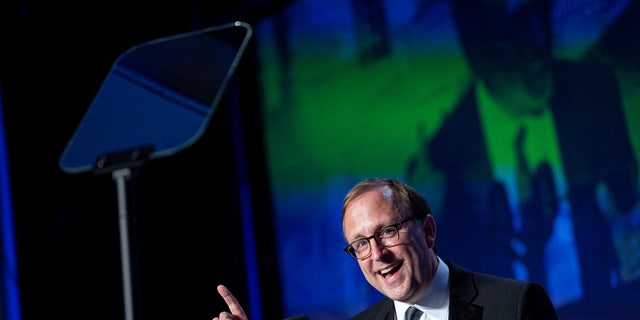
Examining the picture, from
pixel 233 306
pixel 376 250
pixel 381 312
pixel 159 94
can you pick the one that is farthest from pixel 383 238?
pixel 159 94

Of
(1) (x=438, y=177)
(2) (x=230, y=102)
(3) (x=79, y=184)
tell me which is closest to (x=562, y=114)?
(1) (x=438, y=177)

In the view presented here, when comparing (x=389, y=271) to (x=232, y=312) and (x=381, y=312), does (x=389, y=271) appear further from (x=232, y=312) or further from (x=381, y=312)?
(x=232, y=312)

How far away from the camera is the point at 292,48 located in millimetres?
4336

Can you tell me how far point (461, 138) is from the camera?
11.6 ft

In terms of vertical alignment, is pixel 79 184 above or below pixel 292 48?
below

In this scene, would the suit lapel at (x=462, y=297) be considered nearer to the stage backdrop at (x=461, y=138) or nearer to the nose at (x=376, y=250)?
the nose at (x=376, y=250)

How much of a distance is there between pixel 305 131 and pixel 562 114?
1.49 meters

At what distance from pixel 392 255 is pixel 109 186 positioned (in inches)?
96.8

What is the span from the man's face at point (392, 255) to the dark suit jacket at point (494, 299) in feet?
0.27

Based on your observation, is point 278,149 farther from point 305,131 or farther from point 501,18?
point 501,18

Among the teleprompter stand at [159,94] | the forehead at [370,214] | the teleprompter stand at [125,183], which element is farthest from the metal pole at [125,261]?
the forehead at [370,214]

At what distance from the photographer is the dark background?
3779mm

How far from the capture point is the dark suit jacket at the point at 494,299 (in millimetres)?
1864

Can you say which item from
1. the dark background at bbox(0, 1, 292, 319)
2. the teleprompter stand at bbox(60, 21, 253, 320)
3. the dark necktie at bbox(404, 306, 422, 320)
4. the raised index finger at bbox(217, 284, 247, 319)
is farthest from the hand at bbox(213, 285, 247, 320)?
the dark background at bbox(0, 1, 292, 319)
